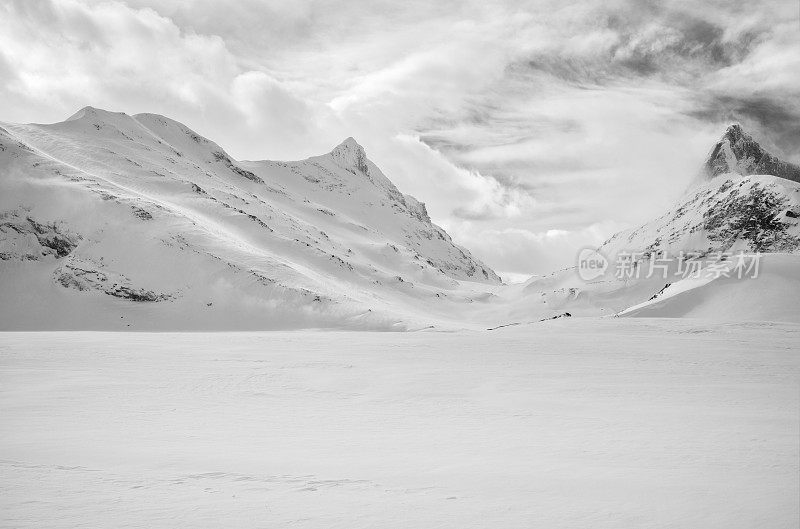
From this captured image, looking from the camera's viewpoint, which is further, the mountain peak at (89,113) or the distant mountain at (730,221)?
the mountain peak at (89,113)

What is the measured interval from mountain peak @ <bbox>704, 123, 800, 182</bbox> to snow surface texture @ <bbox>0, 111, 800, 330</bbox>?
54.4 meters

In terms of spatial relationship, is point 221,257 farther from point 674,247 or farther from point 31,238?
point 674,247

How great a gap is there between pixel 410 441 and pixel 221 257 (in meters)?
76.7

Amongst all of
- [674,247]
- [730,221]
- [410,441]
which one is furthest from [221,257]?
[730,221]

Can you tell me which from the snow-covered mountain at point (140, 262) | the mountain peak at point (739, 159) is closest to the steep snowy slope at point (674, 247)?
the snow-covered mountain at point (140, 262)

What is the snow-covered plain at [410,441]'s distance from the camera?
285 inches

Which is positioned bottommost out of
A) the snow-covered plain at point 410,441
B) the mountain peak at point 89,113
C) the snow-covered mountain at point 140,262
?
the snow-covered plain at point 410,441

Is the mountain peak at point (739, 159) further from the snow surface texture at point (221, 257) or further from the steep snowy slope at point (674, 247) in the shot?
the snow surface texture at point (221, 257)

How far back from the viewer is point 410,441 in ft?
37.7

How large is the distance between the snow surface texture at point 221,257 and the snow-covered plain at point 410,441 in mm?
35657

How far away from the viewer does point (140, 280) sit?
76375 mm

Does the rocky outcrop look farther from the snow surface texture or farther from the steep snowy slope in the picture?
the steep snowy slope

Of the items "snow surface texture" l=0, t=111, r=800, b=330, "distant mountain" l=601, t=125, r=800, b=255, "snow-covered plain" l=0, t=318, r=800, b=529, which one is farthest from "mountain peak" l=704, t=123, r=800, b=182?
"snow-covered plain" l=0, t=318, r=800, b=529

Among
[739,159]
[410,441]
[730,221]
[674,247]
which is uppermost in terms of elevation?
[739,159]
